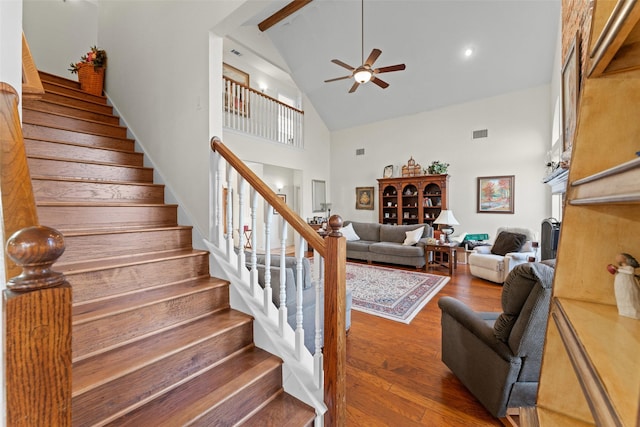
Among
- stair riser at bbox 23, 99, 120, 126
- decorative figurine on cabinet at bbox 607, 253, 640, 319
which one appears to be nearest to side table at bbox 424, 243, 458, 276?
decorative figurine on cabinet at bbox 607, 253, 640, 319

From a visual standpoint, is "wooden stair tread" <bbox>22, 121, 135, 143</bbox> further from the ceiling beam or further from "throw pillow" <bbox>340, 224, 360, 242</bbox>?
"throw pillow" <bbox>340, 224, 360, 242</bbox>

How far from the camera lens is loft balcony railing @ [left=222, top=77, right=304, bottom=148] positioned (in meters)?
5.69

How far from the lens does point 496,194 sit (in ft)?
19.6

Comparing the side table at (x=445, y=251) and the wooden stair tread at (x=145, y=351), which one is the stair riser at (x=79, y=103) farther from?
the side table at (x=445, y=251)

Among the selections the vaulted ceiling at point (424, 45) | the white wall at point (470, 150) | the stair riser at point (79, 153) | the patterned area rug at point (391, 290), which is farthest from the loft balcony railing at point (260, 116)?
the patterned area rug at point (391, 290)

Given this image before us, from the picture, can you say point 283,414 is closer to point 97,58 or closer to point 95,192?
point 95,192

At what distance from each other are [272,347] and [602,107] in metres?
1.81

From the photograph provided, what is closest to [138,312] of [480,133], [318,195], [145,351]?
[145,351]

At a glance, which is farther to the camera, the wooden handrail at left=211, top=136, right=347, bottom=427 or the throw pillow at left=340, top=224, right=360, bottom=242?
the throw pillow at left=340, top=224, right=360, bottom=242

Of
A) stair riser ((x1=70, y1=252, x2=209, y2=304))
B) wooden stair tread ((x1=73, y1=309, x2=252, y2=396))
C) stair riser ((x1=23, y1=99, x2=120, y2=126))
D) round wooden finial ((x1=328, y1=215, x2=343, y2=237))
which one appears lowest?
wooden stair tread ((x1=73, y1=309, x2=252, y2=396))

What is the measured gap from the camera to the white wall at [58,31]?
456 cm

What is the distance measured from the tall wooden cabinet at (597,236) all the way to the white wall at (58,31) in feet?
22.9

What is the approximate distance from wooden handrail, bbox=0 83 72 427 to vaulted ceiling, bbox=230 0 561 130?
6.07m

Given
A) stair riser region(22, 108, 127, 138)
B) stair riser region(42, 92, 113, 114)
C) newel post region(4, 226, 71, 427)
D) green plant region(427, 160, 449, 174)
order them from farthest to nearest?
green plant region(427, 160, 449, 174) < stair riser region(42, 92, 113, 114) < stair riser region(22, 108, 127, 138) < newel post region(4, 226, 71, 427)
